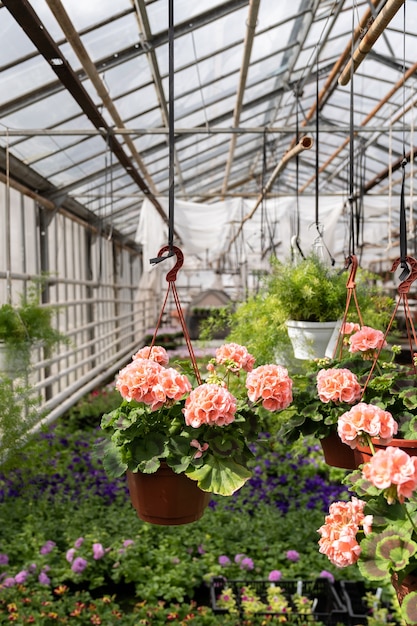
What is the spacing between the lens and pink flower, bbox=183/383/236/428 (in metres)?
1.18

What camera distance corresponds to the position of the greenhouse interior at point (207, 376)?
125cm

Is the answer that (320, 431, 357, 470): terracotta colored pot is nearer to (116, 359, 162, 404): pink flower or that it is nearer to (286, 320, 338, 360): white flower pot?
(116, 359, 162, 404): pink flower

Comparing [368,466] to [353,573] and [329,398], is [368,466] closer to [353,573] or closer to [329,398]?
[329,398]

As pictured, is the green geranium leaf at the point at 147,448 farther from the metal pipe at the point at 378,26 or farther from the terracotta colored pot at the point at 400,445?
the metal pipe at the point at 378,26

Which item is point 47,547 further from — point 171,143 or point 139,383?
point 171,143

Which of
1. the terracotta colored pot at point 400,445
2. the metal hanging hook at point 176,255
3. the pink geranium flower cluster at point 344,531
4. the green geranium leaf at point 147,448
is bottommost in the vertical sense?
the pink geranium flower cluster at point 344,531

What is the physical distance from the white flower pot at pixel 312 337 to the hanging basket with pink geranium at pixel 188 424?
0.95 meters

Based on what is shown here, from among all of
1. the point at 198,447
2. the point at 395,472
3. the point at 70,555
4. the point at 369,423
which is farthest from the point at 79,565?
the point at 395,472

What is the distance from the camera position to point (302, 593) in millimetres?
2641

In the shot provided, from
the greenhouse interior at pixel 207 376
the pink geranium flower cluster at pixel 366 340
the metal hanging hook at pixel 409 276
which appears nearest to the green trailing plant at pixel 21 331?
the greenhouse interior at pixel 207 376

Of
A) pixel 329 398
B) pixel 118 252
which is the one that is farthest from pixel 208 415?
pixel 118 252

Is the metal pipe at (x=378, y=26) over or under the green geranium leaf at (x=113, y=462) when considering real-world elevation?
over

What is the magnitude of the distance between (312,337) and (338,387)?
3.21 feet

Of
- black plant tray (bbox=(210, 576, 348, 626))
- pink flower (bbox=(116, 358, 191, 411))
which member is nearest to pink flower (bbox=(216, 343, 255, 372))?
pink flower (bbox=(116, 358, 191, 411))
